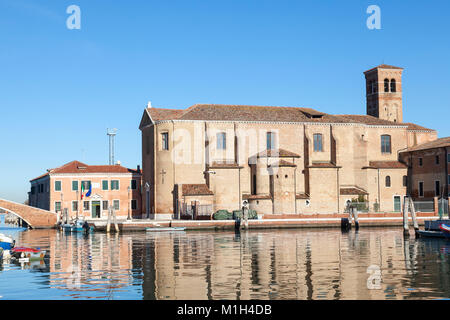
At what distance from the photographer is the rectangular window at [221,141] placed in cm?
6025

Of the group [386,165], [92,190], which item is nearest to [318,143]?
[386,165]

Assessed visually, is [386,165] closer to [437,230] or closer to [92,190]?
[437,230]

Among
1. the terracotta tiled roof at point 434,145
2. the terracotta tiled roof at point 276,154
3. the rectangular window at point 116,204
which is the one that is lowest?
the rectangular window at point 116,204

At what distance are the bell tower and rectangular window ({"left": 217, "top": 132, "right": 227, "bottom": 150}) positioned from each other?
905 inches

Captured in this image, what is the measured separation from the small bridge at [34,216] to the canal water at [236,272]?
92.8 ft

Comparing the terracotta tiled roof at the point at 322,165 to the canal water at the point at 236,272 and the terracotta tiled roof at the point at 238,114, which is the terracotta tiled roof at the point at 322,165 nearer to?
the terracotta tiled roof at the point at 238,114

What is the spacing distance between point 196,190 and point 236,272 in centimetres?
3564

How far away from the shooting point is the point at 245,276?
20.4m

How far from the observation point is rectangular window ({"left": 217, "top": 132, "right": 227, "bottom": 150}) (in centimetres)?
6025

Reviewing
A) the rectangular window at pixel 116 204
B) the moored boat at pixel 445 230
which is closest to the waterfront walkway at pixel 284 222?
the rectangular window at pixel 116 204

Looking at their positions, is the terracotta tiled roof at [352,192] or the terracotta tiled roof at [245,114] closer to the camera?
the terracotta tiled roof at [245,114]

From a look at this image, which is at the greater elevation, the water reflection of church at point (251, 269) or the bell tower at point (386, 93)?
the bell tower at point (386, 93)
